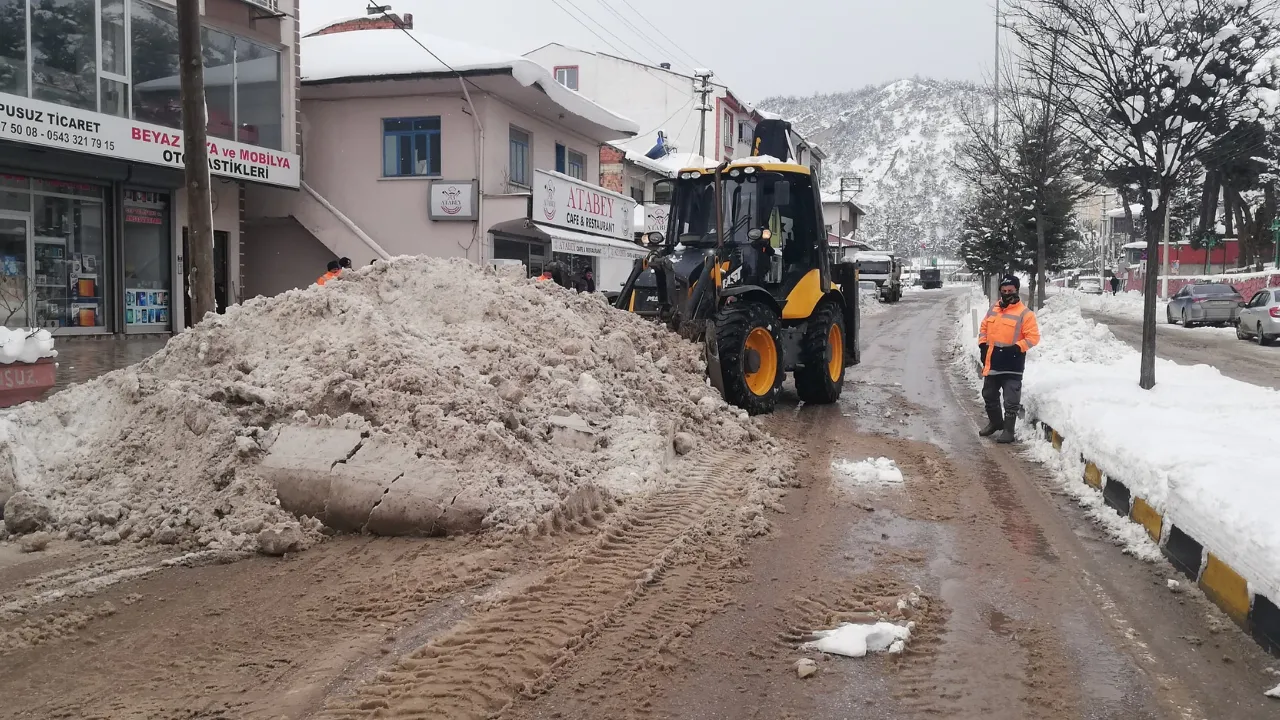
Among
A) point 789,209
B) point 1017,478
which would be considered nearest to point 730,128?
point 789,209

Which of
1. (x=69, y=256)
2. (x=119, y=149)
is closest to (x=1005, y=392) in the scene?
(x=119, y=149)

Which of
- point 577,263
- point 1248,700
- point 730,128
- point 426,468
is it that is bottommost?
point 1248,700

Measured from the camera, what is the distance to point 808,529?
19.9ft

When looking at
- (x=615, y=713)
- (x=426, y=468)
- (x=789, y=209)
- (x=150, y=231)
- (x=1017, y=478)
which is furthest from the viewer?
(x=150, y=231)

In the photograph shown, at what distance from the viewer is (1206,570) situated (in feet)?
16.1

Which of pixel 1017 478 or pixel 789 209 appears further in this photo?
pixel 789 209

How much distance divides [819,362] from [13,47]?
519 inches

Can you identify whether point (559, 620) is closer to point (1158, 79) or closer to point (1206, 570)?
point (1206, 570)

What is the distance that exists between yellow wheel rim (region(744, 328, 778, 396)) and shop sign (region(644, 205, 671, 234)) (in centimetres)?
2103

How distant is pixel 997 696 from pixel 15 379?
7314 millimetres

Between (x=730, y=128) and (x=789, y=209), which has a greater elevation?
(x=730, y=128)

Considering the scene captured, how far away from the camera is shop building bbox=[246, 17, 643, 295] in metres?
20.9

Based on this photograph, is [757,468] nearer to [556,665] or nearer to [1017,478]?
[1017,478]

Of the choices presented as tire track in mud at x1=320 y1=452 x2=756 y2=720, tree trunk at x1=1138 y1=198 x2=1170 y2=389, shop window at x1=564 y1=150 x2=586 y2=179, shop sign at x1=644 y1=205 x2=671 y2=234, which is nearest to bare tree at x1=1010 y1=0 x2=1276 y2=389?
tree trunk at x1=1138 y1=198 x2=1170 y2=389
